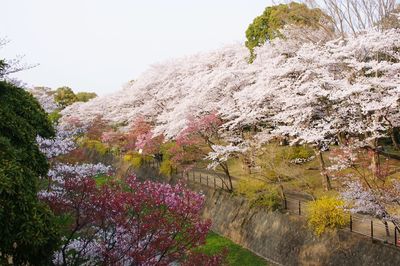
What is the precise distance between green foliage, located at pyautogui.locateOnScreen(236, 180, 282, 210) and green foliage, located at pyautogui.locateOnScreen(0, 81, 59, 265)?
42.1 feet

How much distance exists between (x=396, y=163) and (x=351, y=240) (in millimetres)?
9996

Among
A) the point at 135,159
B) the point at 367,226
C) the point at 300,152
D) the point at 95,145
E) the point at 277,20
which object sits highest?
the point at 277,20

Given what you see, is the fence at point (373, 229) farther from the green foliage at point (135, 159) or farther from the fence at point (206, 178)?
the green foliage at point (135, 159)

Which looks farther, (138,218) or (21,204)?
(138,218)

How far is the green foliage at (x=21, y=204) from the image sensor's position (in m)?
7.21

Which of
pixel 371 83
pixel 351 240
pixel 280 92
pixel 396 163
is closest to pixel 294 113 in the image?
pixel 280 92

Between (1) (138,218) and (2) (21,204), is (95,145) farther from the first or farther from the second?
(2) (21,204)

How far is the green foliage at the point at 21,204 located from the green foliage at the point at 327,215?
1119 cm

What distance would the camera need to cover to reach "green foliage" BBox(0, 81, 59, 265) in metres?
7.21

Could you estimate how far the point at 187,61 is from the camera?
37594 mm

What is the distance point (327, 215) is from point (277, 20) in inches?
589

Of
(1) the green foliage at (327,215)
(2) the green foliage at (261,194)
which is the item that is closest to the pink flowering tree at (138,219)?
(1) the green foliage at (327,215)

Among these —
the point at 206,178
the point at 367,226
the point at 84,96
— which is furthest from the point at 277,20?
the point at 84,96

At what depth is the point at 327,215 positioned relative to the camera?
16141mm
